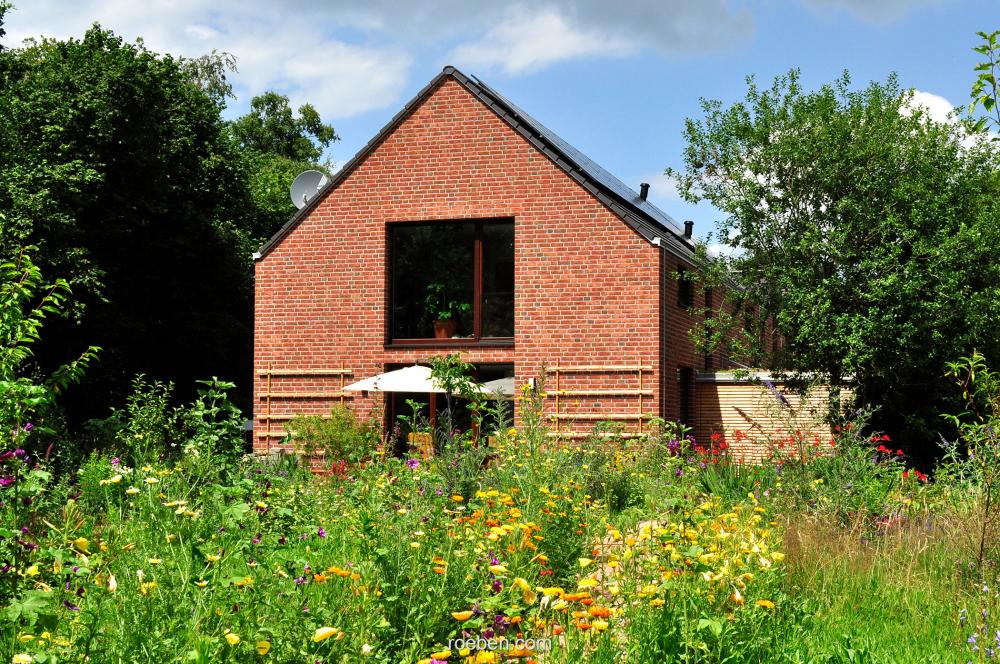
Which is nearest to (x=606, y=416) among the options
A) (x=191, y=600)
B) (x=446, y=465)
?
(x=446, y=465)

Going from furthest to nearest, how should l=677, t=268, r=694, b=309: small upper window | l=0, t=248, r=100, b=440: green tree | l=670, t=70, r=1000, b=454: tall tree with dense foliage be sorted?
l=677, t=268, r=694, b=309: small upper window → l=670, t=70, r=1000, b=454: tall tree with dense foliage → l=0, t=248, r=100, b=440: green tree

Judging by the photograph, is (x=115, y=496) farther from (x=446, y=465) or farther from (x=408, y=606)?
(x=408, y=606)

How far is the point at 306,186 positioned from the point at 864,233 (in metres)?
11.3

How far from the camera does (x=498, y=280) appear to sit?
18625 mm

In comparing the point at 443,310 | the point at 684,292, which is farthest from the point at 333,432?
the point at 684,292

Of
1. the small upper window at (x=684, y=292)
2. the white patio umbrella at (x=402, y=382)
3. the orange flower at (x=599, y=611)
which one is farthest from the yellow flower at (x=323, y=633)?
the small upper window at (x=684, y=292)

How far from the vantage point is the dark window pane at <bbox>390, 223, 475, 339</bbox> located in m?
18.8

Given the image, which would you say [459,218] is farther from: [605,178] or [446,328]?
[605,178]

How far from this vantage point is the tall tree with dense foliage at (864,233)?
1489 cm

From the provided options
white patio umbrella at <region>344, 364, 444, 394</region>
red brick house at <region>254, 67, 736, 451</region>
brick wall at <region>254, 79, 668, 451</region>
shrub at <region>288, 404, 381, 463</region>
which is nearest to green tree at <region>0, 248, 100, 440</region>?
white patio umbrella at <region>344, 364, 444, 394</region>

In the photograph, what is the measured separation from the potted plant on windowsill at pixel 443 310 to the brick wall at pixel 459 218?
44 cm

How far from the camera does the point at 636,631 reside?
4.35m

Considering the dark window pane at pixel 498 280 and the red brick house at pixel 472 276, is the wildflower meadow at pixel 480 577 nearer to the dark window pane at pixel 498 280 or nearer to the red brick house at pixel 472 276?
the red brick house at pixel 472 276

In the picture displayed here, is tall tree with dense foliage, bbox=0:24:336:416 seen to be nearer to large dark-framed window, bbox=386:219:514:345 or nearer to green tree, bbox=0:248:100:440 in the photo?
large dark-framed window, bbox=386:219:514:345
